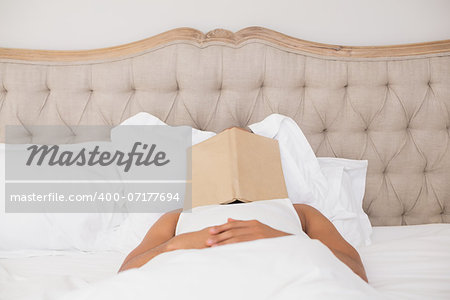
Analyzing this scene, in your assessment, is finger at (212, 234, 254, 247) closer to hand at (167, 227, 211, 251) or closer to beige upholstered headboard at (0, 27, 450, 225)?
hand at (167, 227, 211, 251)

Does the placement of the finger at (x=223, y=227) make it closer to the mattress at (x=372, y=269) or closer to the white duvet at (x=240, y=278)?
the white duvet at (x=240, y=278)

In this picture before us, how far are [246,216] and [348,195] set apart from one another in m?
0.60

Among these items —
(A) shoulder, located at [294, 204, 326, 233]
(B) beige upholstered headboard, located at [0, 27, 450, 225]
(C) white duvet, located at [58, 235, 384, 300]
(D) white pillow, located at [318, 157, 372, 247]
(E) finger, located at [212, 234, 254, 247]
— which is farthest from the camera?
(B) beige upholstered headboard, located at [0, 27, 450, 225]

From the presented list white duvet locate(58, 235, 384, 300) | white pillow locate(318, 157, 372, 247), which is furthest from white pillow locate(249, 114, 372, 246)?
white duvet locate(58, 235, 384, 300)

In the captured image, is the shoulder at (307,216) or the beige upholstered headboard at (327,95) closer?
the shoulder at (307,216)

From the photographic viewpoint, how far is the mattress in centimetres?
91

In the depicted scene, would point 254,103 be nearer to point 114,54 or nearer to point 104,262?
point 114,54

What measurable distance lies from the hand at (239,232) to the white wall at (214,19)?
1.02m

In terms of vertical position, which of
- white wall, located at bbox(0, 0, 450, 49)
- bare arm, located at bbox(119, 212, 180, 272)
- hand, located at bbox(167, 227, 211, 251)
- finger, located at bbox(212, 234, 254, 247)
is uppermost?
white wall, located at bbox(0, 0, 450, 49)

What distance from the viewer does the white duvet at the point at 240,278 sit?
2.04ft

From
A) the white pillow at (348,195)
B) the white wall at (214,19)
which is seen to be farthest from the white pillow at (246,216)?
the white wall at (214,19)

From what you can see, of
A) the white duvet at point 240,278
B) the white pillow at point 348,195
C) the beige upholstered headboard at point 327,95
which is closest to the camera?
the white duvet at point 240,278

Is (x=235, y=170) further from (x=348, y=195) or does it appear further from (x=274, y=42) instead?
(x=274, y=42)

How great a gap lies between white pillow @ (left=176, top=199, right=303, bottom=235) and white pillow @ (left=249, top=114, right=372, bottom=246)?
1.01 ft
